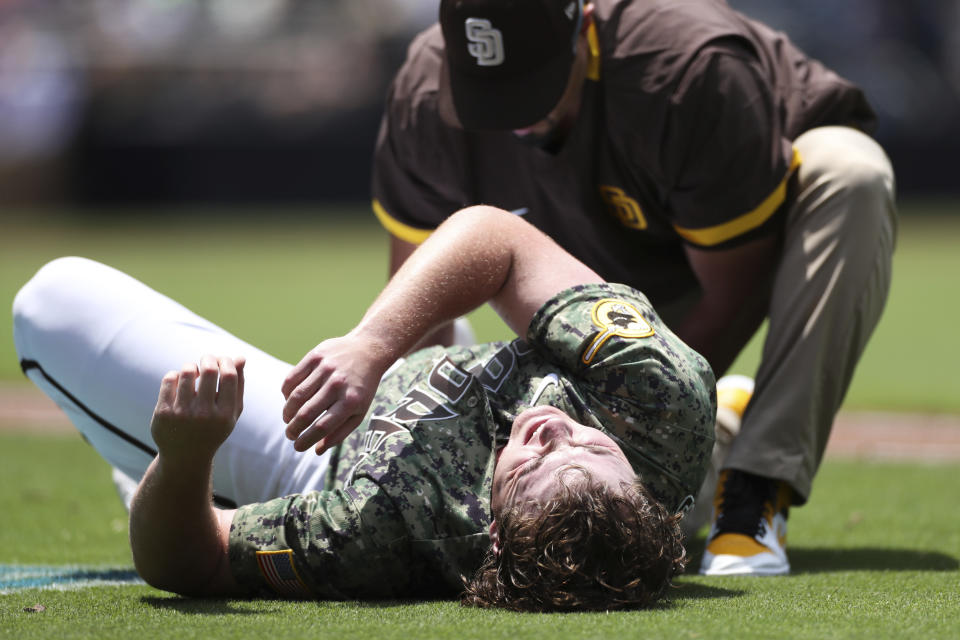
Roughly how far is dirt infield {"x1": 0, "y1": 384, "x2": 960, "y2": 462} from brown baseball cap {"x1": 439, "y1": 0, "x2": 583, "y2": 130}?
8.64 feet

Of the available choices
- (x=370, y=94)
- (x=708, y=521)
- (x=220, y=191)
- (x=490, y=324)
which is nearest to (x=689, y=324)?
(x=708, y=521)

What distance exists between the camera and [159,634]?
6.81ft

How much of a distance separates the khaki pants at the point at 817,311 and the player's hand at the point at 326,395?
132 centimetres

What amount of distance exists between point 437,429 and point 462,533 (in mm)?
228

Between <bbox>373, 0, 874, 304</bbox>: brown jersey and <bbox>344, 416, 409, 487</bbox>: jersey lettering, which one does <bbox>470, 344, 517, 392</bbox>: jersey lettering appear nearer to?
<bbox>344, 416, 409, 487</bbox>: jersey lettering

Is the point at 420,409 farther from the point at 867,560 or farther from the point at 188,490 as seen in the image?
the point at 867,560

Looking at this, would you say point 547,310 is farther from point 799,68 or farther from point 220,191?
point 220,191

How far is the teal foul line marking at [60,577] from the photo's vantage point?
2777 mm

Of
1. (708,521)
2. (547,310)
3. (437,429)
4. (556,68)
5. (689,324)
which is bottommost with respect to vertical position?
(708,521)

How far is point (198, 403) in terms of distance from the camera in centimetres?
212

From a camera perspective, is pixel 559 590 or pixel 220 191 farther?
pixel 220 191

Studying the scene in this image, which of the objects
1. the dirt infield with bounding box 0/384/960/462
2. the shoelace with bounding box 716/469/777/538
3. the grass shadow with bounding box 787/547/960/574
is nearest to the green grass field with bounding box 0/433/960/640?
the grass shadow with bounding box 787/547/960/574

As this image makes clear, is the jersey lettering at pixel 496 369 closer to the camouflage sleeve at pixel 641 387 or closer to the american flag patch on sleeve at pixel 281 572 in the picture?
the camouflage sleeve at pixel 641 387

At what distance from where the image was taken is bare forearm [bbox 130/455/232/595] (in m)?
2.21
